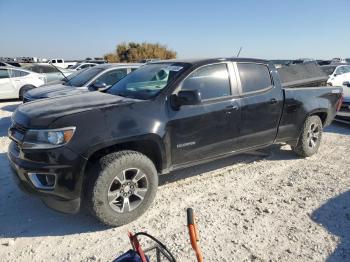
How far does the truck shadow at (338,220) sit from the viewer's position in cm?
298

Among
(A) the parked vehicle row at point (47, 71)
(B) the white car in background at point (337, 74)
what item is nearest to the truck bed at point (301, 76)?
(B) the white car in background at point (337, 74)

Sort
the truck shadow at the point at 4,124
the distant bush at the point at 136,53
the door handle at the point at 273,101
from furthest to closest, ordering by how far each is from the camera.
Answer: the distant bush at the point at 136,53 → the truck shadow at the point at 4,124 → the door handle at the point at 273,101

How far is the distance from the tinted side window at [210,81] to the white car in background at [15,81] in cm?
1020

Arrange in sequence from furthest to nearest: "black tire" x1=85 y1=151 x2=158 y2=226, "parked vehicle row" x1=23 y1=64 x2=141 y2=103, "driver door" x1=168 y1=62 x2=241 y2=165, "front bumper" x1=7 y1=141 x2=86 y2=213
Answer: "parked vehicle row" x1=23 y1=64 x2=141 y2=103
"driver door" x1=168 y1=62 x2=241 y2=165
"black tire" x1=85 y1=151 x2=158 y2=226
"front bumper" x1=7 y1=141 x2=86 y2=213

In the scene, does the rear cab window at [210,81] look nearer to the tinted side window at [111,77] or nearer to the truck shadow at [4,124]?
the tinted side window at [111,77]

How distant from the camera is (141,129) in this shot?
137 inches

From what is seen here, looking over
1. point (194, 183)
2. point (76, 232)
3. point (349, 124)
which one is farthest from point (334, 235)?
point (349, 124)

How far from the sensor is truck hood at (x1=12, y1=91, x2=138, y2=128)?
324cm

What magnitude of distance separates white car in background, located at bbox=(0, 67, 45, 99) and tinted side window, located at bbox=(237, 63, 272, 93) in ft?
33.6

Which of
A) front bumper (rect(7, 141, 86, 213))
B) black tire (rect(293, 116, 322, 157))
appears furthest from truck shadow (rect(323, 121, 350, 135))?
front bumper (rect(7, 141, 86, 213))

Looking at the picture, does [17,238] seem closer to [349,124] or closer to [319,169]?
[319,169]

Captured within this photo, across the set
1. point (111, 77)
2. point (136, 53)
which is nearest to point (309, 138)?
point (111, 77)

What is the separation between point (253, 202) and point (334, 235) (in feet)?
3.18

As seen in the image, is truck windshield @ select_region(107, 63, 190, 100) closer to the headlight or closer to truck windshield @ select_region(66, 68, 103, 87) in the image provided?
the headlight
